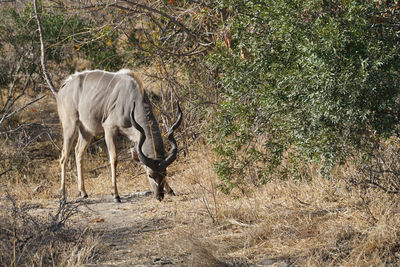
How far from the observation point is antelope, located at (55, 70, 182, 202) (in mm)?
8719

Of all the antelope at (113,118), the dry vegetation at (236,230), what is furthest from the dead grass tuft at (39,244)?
A: the antelope at (113,118)

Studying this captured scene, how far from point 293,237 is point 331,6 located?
2.31 meters

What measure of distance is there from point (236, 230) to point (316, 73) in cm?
201

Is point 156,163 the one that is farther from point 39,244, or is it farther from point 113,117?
point 39,244

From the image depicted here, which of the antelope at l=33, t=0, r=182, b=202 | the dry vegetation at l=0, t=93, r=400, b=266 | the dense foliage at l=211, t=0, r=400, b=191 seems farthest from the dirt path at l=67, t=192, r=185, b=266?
the dense foliage at l=211, t=0, r=400, b=191

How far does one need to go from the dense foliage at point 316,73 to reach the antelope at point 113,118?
98.9 inches

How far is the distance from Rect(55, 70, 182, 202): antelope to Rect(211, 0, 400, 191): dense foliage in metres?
2.51

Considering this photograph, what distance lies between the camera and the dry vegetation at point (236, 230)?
16.4 ft

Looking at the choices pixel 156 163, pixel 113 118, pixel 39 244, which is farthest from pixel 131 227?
pixel 113 118

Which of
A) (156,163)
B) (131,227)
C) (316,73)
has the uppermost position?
(316,73)

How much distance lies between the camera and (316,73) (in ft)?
16.9

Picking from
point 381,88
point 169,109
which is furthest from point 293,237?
point 169,109

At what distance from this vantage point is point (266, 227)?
582 centimetres

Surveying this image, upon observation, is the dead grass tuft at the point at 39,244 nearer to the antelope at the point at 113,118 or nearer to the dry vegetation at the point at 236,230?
the dry vegetation at the point at 236,230
